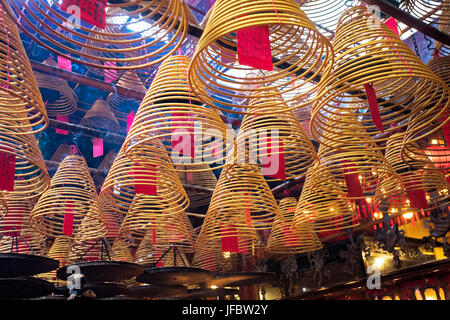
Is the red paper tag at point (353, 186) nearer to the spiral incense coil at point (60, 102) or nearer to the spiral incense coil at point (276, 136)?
the spiral incense coil at point (276, 136)

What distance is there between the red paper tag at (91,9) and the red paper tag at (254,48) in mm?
602

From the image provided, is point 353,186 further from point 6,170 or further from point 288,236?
point 6,170

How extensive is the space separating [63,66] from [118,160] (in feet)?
7.35

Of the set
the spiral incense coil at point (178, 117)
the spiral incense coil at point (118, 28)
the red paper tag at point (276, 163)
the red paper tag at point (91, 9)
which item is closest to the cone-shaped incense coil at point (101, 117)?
the spiral incense coil at point (118, 28)

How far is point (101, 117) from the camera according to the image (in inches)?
275

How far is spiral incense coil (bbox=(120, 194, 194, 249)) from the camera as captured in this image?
13.9 feet

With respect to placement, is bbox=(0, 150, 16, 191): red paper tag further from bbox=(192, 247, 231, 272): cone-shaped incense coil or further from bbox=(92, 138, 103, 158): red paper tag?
bbox=(192, 247, 231, 272): cone-shaped incense coil

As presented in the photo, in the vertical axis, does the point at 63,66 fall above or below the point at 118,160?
above

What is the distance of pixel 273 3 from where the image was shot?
5.69 ft

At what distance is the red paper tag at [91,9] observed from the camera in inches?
65.4

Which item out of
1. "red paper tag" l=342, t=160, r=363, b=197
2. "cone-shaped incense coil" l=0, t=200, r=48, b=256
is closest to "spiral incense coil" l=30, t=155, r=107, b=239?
"cone-shaped incense coil" l=0, t=200, r=48, b=256
